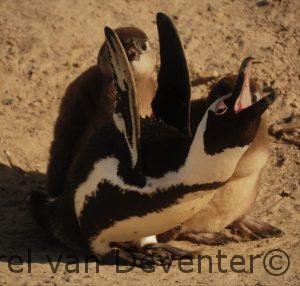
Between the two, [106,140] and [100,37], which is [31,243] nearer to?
[106,140]

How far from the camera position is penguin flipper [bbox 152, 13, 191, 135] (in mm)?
3836

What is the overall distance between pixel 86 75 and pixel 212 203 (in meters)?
1.31

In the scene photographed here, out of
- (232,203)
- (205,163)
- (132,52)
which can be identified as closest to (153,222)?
(205,163)

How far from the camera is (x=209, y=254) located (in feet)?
14.5

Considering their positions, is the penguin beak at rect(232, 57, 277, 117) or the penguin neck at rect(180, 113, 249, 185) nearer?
the penguin beak at rect(232, 57, 277, 117)

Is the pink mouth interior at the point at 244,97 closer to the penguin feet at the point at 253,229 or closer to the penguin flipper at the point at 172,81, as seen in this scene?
the penguin flipper at the point at 172,81

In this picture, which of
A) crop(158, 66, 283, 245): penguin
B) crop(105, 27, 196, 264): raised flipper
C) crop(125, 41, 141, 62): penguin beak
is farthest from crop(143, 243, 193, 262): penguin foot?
crop(125, 41, 141, 62): penguin beak

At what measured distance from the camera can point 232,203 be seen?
4.74 metres

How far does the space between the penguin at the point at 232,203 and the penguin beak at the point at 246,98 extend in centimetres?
113

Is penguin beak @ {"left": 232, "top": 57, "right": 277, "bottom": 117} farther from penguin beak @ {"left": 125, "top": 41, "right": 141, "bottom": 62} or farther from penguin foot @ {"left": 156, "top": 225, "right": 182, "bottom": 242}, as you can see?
penguin beak @ {"left": 125, "top": 41, "right": 141, "bottom": 62}

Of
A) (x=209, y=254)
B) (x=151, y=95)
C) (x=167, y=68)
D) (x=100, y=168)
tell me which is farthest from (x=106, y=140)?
(x=151, y=95)

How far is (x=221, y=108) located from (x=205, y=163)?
278mm

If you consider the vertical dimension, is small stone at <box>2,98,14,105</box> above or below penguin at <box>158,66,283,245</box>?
above

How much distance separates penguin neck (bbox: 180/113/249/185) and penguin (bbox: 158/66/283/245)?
3.12 ft
